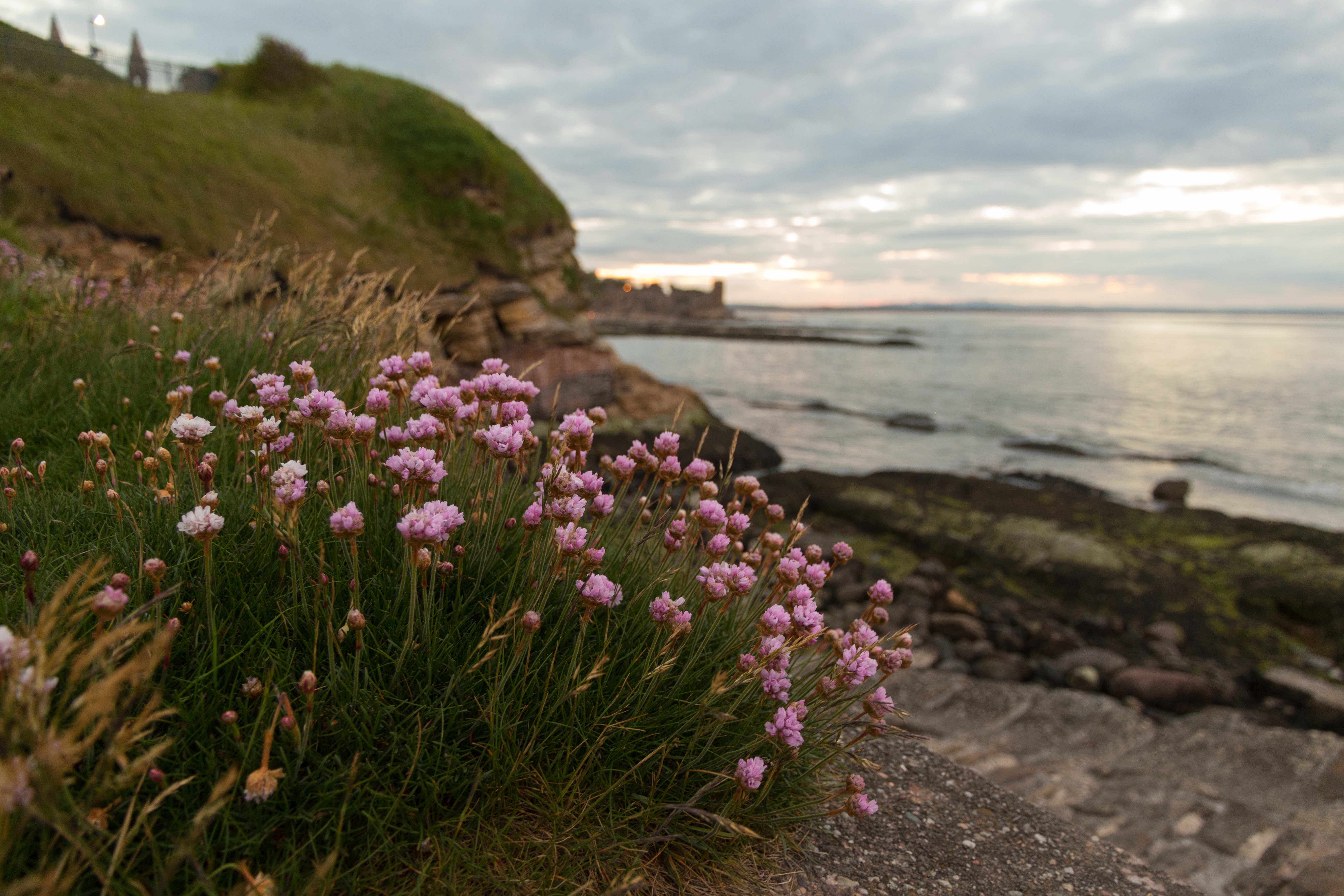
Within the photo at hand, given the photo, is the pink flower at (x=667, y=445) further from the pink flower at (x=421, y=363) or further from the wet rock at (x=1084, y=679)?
the wet rock at (x=1084, y=679)

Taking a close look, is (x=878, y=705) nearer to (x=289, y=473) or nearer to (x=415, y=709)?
(x=415, y=709)

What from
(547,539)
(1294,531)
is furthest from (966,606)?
(547,539)

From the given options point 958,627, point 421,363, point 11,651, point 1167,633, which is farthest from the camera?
point 958,627

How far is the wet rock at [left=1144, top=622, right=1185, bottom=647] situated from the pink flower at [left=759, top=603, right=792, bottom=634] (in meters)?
10.2

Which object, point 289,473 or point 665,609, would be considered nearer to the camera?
point 289,473

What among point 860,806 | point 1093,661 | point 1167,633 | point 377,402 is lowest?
point 1093,661

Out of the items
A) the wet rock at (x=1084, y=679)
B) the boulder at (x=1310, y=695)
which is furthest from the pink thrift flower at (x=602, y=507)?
the boulder at (x=1310, y=695)

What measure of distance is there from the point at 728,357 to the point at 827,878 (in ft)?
207

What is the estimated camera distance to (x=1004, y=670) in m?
8.96

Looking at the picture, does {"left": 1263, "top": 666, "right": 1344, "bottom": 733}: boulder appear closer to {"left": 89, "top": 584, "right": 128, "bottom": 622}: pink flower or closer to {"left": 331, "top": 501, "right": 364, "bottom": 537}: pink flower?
{"left": 331, "top": 501, "right": 364, "bottom": 537}: pink flower

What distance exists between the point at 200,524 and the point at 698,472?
5.76ft

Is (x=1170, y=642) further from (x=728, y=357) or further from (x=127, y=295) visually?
(x=728, y=357)

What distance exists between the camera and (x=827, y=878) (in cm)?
252

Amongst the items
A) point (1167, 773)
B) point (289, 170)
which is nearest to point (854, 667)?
point (1167, 773)
